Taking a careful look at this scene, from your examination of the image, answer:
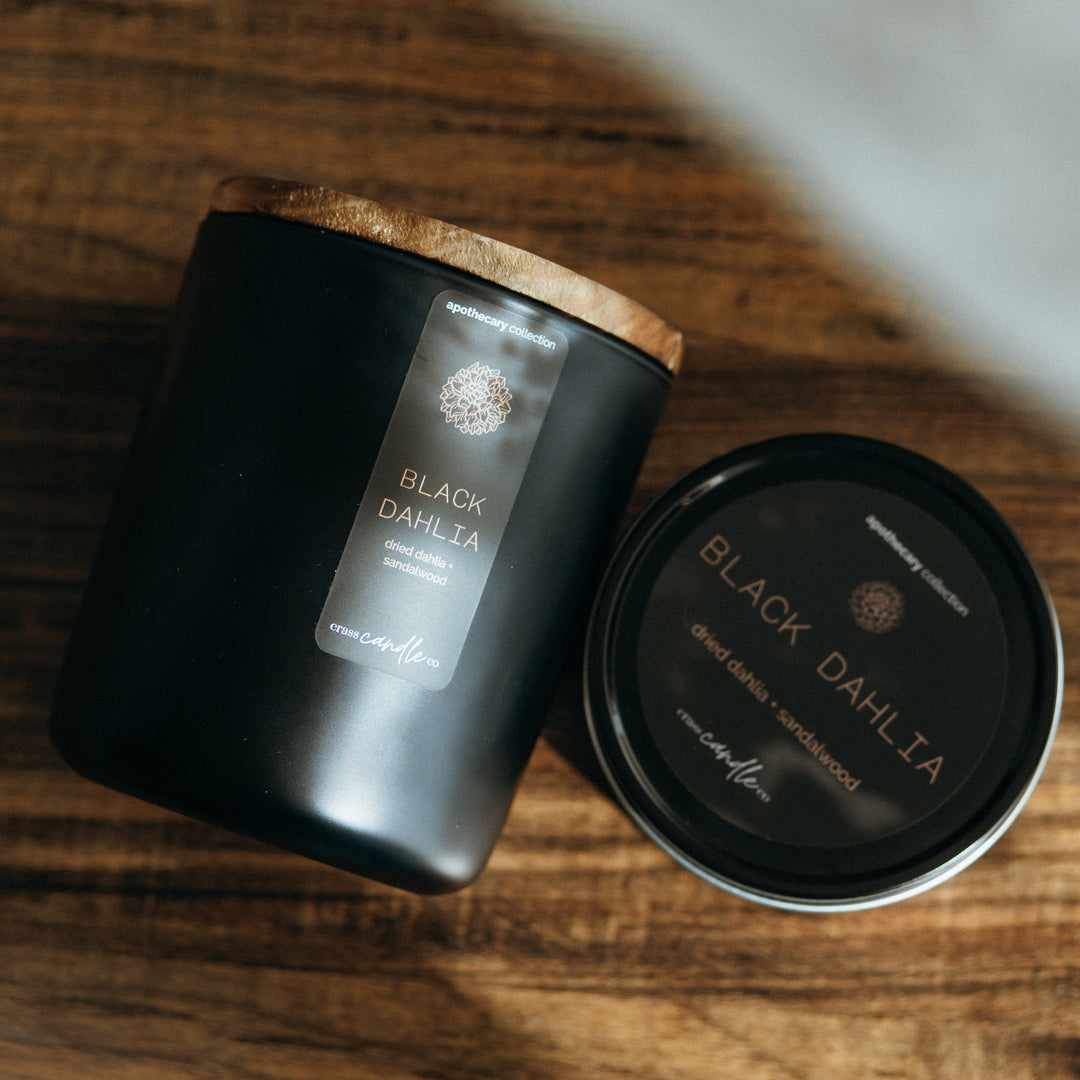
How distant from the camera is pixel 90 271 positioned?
52 cm

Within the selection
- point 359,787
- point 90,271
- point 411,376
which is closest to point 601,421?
point 411,376

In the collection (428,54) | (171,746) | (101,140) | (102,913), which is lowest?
(102,913)

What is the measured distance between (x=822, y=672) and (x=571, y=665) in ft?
0.44

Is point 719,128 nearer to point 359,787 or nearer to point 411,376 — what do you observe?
point 411,376

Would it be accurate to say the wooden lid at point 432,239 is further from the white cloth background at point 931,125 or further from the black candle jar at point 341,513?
the white cloth background at point 931,125

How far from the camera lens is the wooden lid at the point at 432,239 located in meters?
0.37

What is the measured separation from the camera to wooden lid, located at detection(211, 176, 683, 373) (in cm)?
37

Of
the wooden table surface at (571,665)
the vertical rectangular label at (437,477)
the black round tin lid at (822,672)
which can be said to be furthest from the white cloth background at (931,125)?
the vertical rectangular label at (437,477)

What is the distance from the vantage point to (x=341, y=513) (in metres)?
0.37

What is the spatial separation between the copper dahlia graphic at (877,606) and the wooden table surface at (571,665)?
0.11 m

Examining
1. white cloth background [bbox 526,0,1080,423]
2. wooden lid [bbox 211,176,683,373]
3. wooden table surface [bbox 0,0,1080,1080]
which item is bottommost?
wooden table surface [bbox 0,0,1080,1080]

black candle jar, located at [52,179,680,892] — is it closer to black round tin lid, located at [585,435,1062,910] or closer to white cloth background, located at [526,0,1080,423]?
black round tin lid, located at [585,435,1062,910]

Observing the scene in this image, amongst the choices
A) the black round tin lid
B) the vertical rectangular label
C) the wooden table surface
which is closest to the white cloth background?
the wooden table surface

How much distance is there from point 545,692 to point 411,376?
0.54ft
